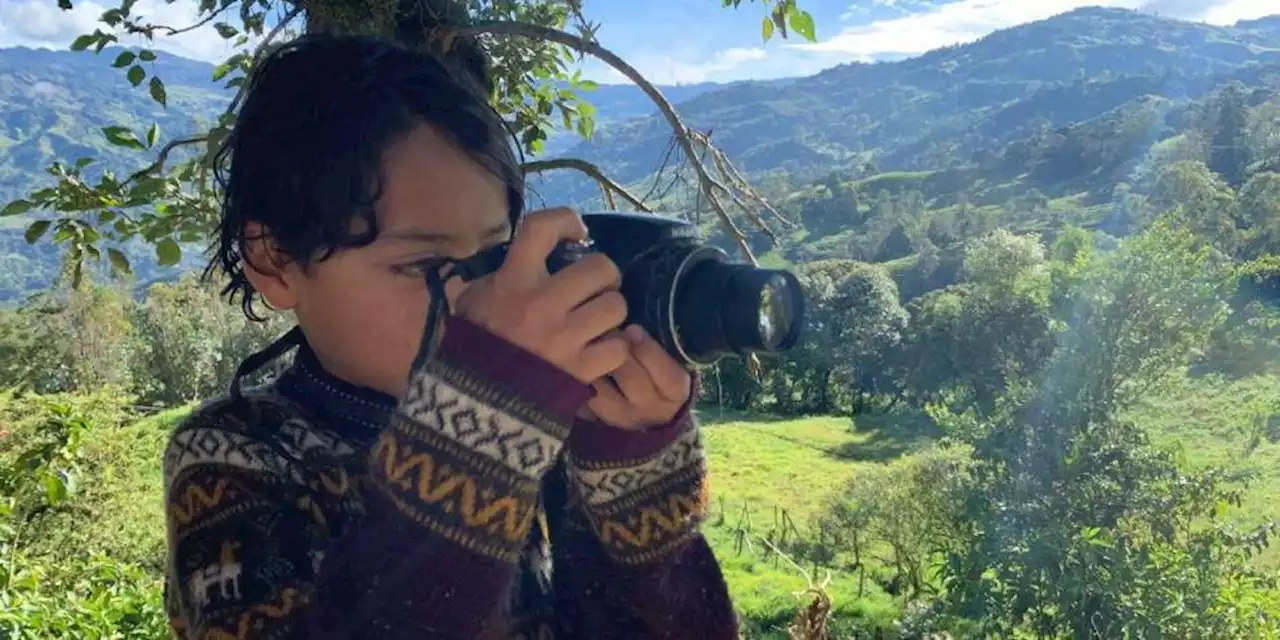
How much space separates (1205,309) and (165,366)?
2182 cm

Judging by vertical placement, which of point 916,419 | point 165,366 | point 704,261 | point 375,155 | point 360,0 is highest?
point 360,0

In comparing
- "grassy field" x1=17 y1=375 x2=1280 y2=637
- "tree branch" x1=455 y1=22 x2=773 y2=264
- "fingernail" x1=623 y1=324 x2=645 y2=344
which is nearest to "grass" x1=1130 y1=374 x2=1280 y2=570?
"grassy field" x1=17 y1=375 x2=1280 y2=637

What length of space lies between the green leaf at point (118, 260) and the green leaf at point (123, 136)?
0.99ft

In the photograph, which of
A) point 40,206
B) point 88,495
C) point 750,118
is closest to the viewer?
point 40,206

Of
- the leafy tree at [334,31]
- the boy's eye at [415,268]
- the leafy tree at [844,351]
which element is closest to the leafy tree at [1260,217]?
the leafy tree at [844,351]

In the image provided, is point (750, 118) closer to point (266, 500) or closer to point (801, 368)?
point (801, 368)

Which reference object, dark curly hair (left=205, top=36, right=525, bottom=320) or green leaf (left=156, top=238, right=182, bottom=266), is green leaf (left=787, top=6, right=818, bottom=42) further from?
green leaf (left=156, top=238, right=182, bottom=266)

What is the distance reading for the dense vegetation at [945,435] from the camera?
4.62m

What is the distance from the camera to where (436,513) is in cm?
72

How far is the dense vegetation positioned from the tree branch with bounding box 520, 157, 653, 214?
0.39ft

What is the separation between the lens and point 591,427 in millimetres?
987

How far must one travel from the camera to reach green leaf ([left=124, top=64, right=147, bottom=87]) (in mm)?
1944

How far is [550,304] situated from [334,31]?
113 centimetres

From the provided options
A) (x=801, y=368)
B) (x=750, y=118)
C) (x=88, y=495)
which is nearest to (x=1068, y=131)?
(x=801, y=368)
